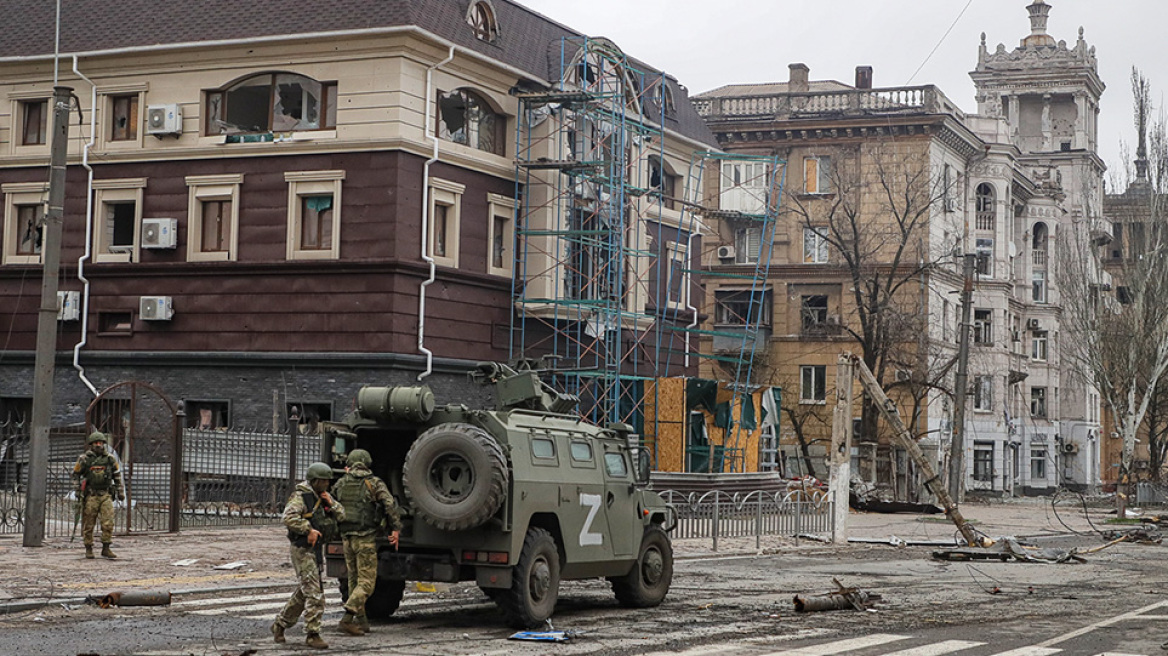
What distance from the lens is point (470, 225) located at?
35.8 m

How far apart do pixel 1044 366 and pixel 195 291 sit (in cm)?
5166

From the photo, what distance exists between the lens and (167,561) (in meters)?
20.6

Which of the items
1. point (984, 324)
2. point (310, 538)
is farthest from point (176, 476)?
point (984, 324)

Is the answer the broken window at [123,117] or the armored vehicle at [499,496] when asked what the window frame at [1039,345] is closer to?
the broken window at [123,117]

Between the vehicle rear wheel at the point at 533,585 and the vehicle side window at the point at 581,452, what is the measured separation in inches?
47.0

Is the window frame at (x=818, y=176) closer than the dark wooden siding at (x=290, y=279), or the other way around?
the dark wooden siding at (x=290, y=279)

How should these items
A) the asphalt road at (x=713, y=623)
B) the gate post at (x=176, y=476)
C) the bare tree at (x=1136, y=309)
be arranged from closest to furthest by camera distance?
the asphalt road at (x=713, y=623) < the gate post at (x=176, y=476) < the bare tree at (x=1136, y=309)

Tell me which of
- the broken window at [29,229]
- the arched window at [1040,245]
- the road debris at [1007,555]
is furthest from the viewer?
the arched window at [1040,245]

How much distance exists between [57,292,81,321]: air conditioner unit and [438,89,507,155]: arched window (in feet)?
32.6

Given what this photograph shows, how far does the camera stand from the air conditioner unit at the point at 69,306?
118 ft

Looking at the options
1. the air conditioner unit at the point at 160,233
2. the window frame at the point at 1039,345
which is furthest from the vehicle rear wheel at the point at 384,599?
the window frame at the point at 1039,345

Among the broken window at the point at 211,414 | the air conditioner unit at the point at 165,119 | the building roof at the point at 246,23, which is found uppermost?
the building roof at the point at 246,23

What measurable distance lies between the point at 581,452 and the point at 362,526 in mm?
2897

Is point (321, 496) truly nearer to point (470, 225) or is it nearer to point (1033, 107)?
point (470, 225)
